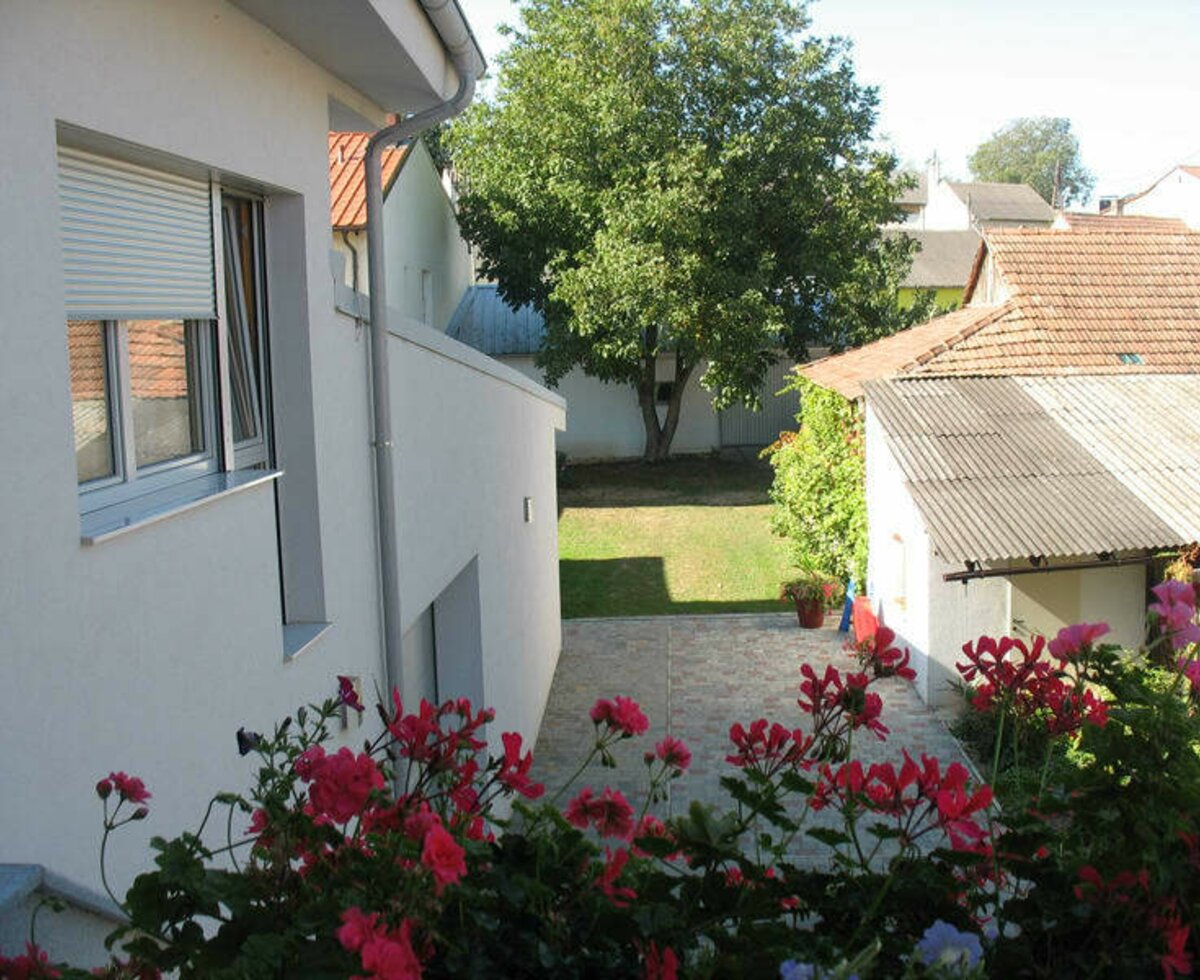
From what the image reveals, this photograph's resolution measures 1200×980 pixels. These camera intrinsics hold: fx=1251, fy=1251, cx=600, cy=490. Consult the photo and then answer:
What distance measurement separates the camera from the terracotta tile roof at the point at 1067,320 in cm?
1727

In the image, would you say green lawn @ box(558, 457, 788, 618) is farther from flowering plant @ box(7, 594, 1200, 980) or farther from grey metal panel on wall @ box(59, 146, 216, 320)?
flowering plant @ box(7, 594, 1200, 980)

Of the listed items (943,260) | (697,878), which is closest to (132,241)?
(697,878)

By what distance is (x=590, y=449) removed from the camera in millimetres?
32469

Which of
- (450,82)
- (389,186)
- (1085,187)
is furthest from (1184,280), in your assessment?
(1085,187)

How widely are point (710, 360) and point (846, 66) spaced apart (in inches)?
295

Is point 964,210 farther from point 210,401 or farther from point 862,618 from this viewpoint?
point 210,401

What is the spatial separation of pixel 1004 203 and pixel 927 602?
65.3 metres

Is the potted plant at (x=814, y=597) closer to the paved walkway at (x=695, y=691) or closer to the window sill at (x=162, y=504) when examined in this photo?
the paved walkway at (x=695, y=691)

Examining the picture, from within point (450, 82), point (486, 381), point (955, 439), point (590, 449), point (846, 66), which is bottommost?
point (590, 449)

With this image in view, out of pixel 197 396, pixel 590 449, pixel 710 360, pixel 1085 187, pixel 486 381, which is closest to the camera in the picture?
pixel 197 396

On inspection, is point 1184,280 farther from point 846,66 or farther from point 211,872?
point 211,872

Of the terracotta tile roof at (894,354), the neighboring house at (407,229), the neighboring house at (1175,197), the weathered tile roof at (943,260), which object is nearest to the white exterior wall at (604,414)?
the neighboring house at (407,229)

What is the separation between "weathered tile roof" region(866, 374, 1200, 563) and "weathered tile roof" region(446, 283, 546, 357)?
669 inches

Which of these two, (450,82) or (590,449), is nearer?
(450,82)
